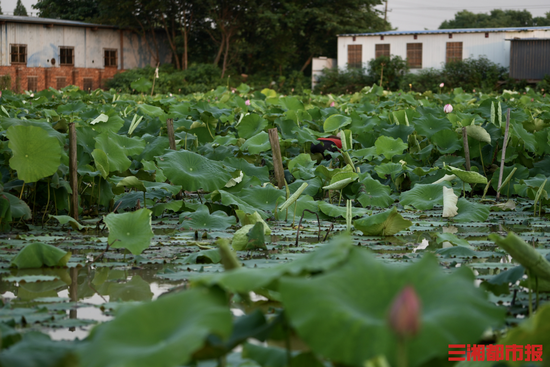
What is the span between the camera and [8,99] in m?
6.61

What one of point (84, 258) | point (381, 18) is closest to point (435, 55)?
point (381, 18)

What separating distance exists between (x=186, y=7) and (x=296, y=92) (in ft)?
21.6

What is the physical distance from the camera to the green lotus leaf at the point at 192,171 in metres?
2.86

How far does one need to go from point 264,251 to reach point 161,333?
1484 mm

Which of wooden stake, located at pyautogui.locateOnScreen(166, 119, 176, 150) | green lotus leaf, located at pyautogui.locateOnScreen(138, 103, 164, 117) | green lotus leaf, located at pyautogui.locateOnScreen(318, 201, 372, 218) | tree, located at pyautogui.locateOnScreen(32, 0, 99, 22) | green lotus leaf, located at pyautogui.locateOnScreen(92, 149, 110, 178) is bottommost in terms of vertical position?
green lotus leaf, located at pyautogui.locateOnScreen(318, 201, 372, 218)

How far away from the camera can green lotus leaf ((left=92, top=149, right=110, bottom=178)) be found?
2791mm

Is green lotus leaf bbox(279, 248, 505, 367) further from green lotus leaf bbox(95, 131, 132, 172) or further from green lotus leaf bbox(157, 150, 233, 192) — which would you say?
green lotus leaf bbox(95, 131, 132, 172)

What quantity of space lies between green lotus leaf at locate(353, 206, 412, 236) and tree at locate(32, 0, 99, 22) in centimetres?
2780

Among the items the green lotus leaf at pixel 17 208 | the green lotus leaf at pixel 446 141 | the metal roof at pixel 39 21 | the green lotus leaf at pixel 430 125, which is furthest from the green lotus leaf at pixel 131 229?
the metal roof at pixel 39 21

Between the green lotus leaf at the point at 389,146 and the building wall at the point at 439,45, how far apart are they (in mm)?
20822

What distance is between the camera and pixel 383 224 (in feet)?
8.20

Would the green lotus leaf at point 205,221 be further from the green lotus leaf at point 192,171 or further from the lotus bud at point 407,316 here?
the lotus bud at point 407,316

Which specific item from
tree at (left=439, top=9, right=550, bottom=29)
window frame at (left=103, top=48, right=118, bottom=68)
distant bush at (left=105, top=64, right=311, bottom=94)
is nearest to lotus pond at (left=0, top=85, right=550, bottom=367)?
distant bush at (left=105, top=64, right=311, bottom=94)

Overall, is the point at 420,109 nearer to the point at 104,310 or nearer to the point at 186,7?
the point at 104,310
